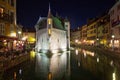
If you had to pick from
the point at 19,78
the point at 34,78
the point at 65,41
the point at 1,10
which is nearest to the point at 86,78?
the point at 34,78

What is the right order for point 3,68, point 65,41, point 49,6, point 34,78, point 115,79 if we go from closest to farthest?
point 115,79, point 34,78, point 3,68, point 49,6, point 65,41

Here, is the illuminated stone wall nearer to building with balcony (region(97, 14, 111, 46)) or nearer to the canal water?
building with balcony (region(97, 14, 111, 46))

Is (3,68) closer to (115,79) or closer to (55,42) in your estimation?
(115,79)

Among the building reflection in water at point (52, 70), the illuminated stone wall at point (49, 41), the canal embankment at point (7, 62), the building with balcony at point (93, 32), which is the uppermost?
the building with balcony at point (93, 32)

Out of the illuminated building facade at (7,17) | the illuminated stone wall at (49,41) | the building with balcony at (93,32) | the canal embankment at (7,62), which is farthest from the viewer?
the building with balcony at (93,32)

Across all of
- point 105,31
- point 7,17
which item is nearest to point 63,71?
point 7,17

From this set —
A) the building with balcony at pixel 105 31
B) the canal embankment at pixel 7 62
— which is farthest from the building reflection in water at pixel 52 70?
the building with balcony at pixel 105 31

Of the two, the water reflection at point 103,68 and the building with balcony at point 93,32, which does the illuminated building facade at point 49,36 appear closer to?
the water reflection at point 103,68

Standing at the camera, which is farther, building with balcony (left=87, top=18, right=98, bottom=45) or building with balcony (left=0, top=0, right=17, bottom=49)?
building with balcony (left=87, top=18, right=98, bottom=45)

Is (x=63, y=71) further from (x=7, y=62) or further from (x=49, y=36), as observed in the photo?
(x=49, y=36)

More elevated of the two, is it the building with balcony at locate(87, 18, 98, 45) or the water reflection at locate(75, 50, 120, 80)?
the building with balcony at locate(87, 18, 98, 45)

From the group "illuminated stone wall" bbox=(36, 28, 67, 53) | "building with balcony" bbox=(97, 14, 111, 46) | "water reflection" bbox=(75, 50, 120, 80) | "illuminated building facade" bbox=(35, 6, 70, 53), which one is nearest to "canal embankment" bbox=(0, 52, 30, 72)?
"water reflection" bbox=(75, 50, 120, 80)

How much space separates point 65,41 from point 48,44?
1833 centimetres

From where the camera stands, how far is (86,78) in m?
21.1
